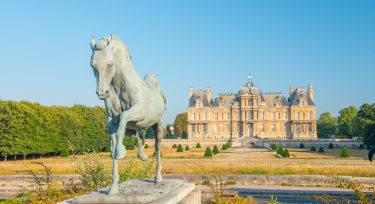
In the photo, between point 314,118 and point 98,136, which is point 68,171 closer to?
point 98,136

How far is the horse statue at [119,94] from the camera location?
4.17 metres

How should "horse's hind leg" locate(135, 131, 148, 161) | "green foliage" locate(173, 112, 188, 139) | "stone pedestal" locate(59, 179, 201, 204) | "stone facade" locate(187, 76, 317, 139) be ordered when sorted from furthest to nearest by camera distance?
"green foliage" locate(173, 112, 188, 139) < "stone facade" locate(187, 76, 317, 139) < "horse's hind leg" locate(135, 131, 148, 161) < "stone pedestal" locate(59, 179, 201, 204)

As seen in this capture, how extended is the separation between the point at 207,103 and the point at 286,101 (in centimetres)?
1343

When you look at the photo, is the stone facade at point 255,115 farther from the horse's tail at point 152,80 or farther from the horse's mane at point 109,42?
the horse's mane at point 109,42

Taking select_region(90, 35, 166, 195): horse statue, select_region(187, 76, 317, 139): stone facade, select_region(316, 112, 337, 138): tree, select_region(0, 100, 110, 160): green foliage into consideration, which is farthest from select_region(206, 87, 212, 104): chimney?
select_region(90, 35, 166, 195): horse statue

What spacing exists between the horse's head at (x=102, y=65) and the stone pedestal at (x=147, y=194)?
3.32 ft

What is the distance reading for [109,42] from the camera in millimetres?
4324

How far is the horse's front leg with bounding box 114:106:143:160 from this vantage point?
4.11m

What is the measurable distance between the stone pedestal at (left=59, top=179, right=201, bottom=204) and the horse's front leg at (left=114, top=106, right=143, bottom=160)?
0.42 m

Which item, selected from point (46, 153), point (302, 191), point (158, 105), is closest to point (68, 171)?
point (302, 191)

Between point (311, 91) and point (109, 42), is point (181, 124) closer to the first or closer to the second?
point (311, 91)

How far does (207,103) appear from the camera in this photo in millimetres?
71562

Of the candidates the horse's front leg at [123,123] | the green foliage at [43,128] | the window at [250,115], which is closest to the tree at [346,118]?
the window at [250,115]

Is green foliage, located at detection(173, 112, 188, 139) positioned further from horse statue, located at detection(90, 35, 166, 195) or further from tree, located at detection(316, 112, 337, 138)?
horse statue, located at detection(90, 35, 166, 195)
